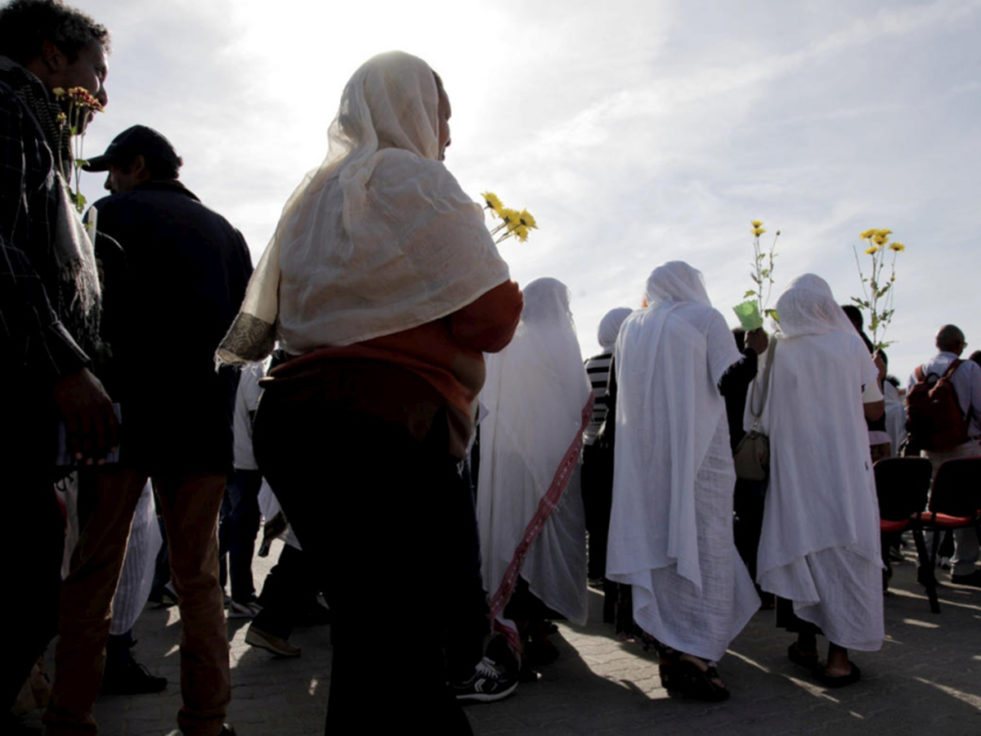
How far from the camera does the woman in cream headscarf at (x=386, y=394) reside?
66.8 inches

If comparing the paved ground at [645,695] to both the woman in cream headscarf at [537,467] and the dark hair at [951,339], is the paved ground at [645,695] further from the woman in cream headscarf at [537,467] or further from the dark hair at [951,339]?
the dark hair at [951,339]

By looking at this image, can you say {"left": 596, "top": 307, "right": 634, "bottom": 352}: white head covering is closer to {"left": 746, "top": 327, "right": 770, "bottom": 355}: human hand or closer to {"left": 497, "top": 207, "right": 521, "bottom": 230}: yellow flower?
{"left": 746, "top": 327, "right": 770, "bottom": 355}: human hand

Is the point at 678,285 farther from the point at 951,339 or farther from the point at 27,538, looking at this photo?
the point at 951,339

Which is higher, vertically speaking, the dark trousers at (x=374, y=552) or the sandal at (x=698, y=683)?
the dark trousers at (x=374, y=552)

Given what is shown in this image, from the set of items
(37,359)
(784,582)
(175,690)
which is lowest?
(175,690)

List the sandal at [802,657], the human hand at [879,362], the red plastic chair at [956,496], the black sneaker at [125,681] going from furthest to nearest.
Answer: the human hand at [879,362], the red plastic chair at [956,496], the sandal at [802,657], the black sneaker at [125,681]

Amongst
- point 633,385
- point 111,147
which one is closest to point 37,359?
point 111,147

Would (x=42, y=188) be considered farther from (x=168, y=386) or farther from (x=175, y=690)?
(x=175, y=690)

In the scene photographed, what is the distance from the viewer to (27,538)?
67.5 inches

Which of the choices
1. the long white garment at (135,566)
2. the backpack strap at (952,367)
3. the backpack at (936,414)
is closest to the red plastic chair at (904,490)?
the backpack at (936,414)

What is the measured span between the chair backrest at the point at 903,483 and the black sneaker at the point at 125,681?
200 inches

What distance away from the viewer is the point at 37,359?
1.76m

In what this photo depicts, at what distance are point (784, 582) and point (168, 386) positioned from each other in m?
3.32

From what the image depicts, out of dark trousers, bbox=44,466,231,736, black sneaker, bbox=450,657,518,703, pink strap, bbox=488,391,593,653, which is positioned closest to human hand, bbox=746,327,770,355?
pink strap, bbox=488,391,593,653
